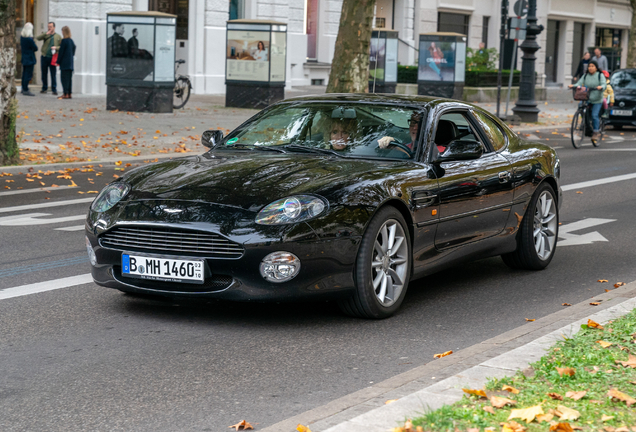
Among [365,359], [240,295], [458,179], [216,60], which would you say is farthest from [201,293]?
[216,60]

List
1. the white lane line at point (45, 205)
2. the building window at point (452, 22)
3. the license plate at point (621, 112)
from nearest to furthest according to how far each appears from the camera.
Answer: the white lane line at point (45, 205), the license plate at point (621, 112), the building window at point (452, 22)

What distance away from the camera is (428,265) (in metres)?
6.52

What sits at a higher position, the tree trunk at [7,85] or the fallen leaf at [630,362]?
the tree trunk at [7,85]

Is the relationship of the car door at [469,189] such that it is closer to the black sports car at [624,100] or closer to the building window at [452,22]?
the black sports car at [624,100]

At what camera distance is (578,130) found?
67.4 feet

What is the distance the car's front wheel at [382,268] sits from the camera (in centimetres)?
Answer: 584

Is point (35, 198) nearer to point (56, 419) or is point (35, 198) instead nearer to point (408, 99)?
point (408, 99)

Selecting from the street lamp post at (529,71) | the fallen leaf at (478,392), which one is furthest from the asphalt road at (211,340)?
the street lamp post at (529,71)

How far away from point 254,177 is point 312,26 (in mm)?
32837

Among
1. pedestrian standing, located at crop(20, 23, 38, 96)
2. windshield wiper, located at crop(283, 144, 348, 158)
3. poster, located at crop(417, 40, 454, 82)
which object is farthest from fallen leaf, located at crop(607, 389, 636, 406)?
poster, located at crop(417, 40, 454, 82)

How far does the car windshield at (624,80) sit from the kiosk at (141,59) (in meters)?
11.4

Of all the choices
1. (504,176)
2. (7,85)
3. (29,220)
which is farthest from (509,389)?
(7,85)

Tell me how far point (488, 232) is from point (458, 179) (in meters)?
0.63

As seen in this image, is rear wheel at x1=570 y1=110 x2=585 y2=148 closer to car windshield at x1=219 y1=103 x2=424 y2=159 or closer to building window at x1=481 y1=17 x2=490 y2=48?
car windshield at x1=219 y1=103 x2=424 y2=159
